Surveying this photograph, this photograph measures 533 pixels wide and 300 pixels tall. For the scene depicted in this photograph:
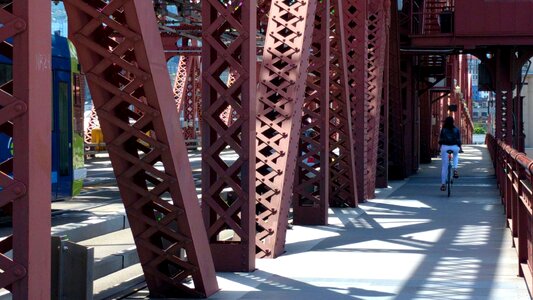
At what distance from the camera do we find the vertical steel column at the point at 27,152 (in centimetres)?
554

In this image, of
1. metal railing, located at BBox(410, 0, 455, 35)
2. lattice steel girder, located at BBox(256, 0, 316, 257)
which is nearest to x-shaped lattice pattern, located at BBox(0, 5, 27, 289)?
lattice steel girder, located at BBox(256, 0, 316, 257)

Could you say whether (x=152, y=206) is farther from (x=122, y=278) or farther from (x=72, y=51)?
(x=72, y=51)

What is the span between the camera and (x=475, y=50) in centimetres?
2989

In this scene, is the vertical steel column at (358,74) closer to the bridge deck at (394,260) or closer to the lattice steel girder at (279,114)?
the bridge deck at (394,260)

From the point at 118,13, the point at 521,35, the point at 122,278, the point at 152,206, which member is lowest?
the point at 122,278

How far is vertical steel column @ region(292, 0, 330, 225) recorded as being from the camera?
53.9 feet

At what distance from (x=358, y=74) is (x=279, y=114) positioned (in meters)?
7.98

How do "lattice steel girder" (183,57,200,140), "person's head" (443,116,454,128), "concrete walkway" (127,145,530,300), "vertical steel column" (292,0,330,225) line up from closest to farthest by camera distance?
"concrete walkway" (127,145,530,300) < "vertical steel column" (292,0,330,225) < "person's head" (443,116,454,128) < "lattice steel girder" (183,57,200,140)

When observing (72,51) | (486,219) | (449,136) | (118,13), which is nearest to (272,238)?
(118,13)

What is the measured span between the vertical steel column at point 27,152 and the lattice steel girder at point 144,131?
7.47 ft

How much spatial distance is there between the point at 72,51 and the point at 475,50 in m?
14.0

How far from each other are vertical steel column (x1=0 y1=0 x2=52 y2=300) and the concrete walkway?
4.11 m

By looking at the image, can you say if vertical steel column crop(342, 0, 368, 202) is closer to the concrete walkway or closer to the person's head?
the concrete walkway

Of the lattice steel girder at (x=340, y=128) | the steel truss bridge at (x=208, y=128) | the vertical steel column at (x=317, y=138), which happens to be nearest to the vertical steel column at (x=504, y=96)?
the steel truss bridge at (x=208, y=128)
